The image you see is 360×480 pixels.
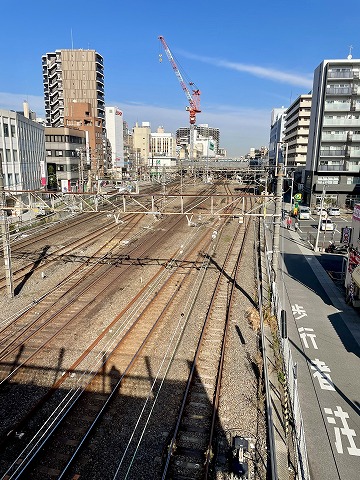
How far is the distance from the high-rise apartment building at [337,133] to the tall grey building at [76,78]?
52.1 m

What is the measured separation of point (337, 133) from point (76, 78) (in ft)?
200

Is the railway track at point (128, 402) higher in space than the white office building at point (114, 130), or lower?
lower

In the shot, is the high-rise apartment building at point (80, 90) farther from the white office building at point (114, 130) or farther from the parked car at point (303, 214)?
the parked car at point (303, 214)

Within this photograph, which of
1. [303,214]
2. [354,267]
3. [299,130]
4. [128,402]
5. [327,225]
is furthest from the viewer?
[299,130]

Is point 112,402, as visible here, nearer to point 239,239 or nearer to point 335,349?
point 335,349

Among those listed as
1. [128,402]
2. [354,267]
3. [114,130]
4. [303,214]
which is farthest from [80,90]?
[128,402]

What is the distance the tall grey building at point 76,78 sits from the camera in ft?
262

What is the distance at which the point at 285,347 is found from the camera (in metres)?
11.0

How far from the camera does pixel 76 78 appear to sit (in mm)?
80562

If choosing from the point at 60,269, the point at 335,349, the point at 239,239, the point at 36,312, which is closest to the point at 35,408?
the point at 36,312

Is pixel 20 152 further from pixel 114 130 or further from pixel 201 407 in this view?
pixel 114 130

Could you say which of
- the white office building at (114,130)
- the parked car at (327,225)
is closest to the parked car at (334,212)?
the parked car at (327,225)

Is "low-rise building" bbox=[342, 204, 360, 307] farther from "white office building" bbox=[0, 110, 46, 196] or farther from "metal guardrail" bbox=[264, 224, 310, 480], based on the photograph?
"white office building" bbox=[0, 110, 46, 196]

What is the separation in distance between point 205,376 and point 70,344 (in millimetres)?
4598
